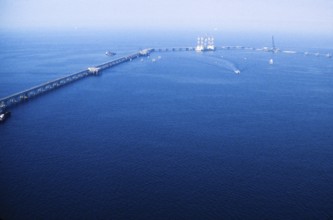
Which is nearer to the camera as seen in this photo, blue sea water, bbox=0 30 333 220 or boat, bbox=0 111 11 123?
blue sea water, bbox=0 30 333 220

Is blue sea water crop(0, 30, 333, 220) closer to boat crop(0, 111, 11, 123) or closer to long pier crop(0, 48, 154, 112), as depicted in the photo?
boat crop(0, 111, 11, 123)

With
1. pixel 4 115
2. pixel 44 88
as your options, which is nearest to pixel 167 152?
pixel 4 115

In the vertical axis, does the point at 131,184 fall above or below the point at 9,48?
below

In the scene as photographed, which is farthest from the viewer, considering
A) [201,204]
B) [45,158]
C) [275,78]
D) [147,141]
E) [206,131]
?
[275,78]

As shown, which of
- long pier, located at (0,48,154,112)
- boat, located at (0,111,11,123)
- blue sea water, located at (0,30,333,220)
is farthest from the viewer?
long pier, located at (0,48,154,112)

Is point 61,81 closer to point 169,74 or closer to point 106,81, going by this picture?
point 106,81

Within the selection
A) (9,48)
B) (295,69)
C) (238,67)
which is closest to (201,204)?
(238,67)

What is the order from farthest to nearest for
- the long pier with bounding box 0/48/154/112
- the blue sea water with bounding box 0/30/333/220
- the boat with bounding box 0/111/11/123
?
the long pier with bounding box 0/48/154/112 → the boat with bounding box 0/111/11/123 → the blue sea water with bounding box 0/30/333/220

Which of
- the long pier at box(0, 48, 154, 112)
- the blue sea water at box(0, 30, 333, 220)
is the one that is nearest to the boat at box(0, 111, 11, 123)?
the blue sea water at box(0, 30, 333, 220)

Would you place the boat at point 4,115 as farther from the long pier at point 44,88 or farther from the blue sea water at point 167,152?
the long pier at point 44,88
